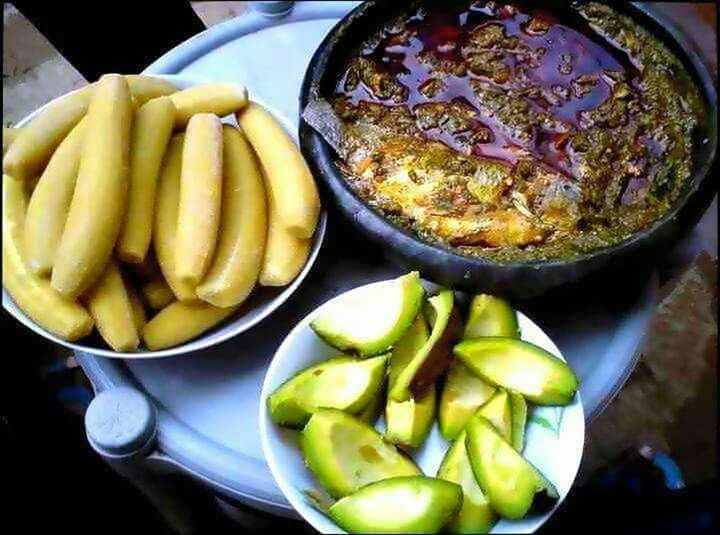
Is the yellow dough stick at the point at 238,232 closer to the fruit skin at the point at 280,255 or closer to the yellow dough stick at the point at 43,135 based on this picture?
the fruit skin at the point at 280,255

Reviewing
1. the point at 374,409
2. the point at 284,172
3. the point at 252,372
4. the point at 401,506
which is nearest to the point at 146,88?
the point at 284,172

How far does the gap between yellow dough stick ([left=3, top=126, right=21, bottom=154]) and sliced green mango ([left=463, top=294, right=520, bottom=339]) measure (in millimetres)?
482

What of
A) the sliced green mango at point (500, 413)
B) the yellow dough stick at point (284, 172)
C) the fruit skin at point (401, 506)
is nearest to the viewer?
the fruit skin at point (401, 506)

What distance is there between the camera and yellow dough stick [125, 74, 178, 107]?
0.93 m

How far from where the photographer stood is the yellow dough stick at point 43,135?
2.63 ft

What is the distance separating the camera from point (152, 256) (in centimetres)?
85

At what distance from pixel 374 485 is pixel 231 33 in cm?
73

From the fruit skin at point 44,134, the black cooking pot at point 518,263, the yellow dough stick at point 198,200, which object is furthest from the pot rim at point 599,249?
the fruit skin at point 44,134

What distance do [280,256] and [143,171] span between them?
0.16 meters

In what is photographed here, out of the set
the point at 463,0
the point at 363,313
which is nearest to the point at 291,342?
the point at 363,313

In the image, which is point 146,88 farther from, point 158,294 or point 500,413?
point 500,413

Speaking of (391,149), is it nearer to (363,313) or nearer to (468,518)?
(363,313)

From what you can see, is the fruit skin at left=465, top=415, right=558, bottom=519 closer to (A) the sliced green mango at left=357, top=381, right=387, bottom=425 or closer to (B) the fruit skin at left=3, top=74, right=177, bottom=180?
(A) the sliced green mango at left=357, top=381, right=387, bottom=425

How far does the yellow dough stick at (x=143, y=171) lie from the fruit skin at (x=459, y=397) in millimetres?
321
